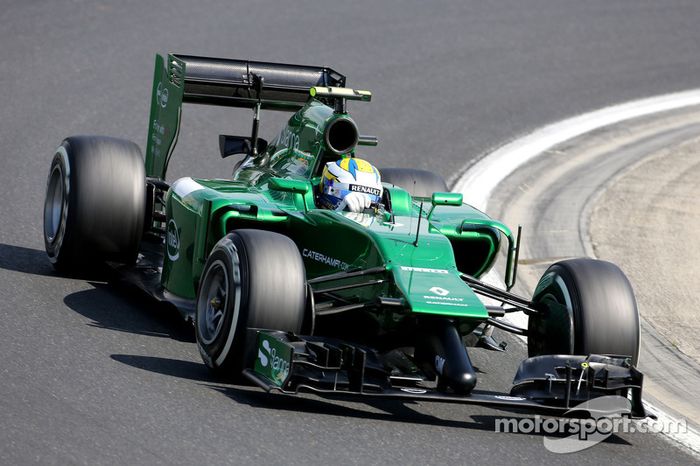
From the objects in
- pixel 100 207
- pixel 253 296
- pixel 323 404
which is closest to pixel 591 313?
pixel 323 404

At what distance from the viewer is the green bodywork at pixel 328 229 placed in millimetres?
7914

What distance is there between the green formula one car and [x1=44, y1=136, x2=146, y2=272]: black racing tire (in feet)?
0.03

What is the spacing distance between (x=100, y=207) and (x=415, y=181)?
2.73m

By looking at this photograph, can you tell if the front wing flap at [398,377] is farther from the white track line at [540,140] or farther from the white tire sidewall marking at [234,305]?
the white track line at [540,140]

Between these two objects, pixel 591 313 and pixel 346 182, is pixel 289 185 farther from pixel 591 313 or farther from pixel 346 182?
pixel 591 313

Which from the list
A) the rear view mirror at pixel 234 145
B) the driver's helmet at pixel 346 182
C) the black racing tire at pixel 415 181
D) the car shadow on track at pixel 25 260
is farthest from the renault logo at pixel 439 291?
the rear view mirror at pixel 234 145

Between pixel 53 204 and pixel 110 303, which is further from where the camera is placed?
pixel 53 204

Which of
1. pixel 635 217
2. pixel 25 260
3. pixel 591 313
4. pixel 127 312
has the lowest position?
pixel 127 312

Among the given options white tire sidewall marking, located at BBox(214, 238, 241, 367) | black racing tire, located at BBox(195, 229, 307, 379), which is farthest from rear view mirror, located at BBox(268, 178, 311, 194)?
white tire sidewall marking, located at BBox(214, 238, 241, 367)

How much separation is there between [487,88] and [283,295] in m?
10.6

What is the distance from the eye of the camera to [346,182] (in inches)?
349

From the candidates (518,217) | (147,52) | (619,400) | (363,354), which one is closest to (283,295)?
(363,354)

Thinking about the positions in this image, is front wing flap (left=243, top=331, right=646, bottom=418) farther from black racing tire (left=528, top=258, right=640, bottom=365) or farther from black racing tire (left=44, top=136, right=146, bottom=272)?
black racing tire (left=44, top=136, right=146, bottom=272)

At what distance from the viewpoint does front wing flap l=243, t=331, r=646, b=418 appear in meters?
7.23
